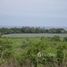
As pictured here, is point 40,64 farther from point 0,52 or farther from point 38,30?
point 38,30

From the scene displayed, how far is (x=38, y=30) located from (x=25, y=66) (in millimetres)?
34913

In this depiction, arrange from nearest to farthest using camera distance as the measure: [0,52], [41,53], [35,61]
→ [35,61]
[41,53]
[0,52]

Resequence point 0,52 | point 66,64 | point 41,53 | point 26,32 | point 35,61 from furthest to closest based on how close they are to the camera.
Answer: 1. point 26,32
2. point 0,52
3. point 41,53
4. point 35,61
5. point 66,64

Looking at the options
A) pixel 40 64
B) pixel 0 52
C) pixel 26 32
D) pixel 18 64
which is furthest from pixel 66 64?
pixel 26 32

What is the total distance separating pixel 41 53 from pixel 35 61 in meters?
0.58

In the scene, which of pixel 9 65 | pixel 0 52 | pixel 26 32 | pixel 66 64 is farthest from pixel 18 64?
pixel 26 32

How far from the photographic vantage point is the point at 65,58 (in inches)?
282

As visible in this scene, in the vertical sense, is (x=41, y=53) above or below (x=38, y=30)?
above

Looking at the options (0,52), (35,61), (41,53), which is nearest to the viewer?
(35,61)

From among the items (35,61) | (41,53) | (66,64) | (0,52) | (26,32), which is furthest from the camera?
(26,32)

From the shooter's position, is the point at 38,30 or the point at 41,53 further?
the point at 38,30

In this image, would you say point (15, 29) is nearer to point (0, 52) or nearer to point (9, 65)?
point (0, 52)

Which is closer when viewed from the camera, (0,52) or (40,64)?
(40,64)

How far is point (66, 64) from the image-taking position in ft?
21.0
